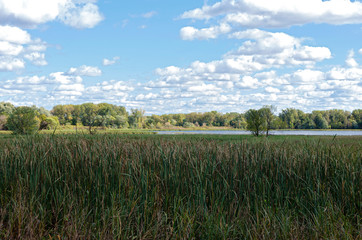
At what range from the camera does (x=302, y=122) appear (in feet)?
352

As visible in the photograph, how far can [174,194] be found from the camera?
5617 millimetres

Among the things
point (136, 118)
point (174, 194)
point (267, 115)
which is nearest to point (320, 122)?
point (136, 118)

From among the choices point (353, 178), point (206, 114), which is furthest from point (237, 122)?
point (353, 178)

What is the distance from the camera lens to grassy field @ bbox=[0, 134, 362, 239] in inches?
189

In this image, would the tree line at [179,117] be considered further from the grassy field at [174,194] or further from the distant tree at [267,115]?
the grassy field at [174,194]

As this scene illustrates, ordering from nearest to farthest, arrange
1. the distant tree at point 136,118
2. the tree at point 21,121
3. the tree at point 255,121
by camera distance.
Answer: the tree at point 21,121 < the tree at point 255,121 < the distant tree at point 136,118

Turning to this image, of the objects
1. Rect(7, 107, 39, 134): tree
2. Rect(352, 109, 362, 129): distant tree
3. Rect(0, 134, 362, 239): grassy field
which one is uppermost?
Rect(352, 109, 362, 129): distant tree

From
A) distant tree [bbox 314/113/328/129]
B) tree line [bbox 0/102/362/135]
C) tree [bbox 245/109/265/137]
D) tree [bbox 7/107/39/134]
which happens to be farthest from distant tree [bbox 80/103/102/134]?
distant tree [bbox 314/113/328/129]

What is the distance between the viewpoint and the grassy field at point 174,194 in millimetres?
4809

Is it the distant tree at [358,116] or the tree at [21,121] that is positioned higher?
the distant tree at [358,116]

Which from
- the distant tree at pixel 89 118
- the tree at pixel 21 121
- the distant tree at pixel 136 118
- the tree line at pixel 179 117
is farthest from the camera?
the distant tree at pixel 136 118

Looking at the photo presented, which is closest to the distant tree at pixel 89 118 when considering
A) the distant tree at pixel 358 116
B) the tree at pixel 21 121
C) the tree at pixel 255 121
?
the tree at pixel 21 121

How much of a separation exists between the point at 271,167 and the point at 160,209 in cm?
255

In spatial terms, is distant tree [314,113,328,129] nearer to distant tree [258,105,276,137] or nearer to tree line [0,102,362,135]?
tree line [0,102,362,135]
